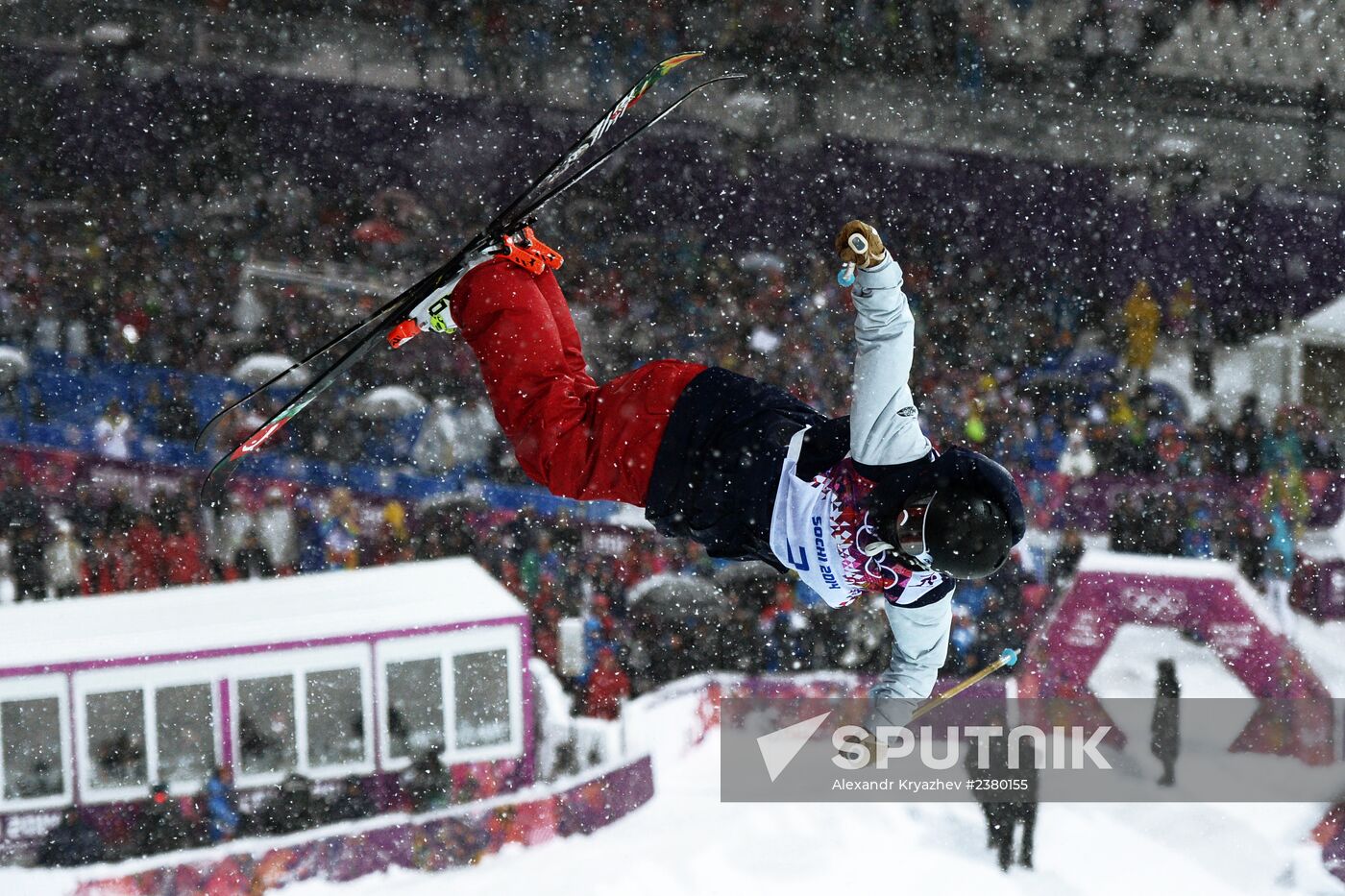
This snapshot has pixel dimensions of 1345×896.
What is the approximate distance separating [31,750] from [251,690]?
3.45 ft

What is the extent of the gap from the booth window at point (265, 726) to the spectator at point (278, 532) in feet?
5.02

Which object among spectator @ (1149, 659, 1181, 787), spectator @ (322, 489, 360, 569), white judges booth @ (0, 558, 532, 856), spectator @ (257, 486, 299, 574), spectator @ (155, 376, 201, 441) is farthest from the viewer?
spectator @ (155, 376, 201, 441)

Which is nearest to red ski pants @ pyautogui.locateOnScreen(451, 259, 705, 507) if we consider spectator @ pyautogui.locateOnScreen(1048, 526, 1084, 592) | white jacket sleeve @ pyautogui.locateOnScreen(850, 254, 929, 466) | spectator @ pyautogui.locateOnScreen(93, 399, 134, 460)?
white jacket sleeve @ pyautogui.locateOnScreen(850, 254, 929, 466)

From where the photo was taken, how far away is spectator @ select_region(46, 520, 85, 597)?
7270mm

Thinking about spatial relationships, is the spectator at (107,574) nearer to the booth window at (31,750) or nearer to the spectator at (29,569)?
the spectator at (29,569)

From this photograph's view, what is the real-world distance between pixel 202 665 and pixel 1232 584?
5680 mm

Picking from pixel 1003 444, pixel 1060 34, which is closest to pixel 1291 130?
pixel 1060 34

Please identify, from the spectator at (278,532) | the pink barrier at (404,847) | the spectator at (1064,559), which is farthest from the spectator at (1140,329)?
the spectator at (278,532)

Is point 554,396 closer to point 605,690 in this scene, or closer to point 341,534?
point 605,690

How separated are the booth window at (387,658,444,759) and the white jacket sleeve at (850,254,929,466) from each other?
443cm

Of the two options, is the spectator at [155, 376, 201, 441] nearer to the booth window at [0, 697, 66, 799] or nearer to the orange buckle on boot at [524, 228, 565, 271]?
the booth window at [0, 697, 66, 799]

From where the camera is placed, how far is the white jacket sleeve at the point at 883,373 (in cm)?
222

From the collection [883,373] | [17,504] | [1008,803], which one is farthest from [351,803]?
[883,373]

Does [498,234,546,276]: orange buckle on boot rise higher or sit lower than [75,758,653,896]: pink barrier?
higher
